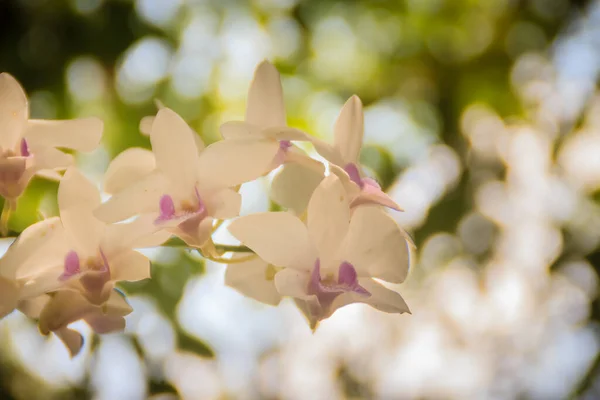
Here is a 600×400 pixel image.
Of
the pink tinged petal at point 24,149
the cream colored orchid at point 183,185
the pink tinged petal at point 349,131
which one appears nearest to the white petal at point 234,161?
the cream colored orchid at point 183,185

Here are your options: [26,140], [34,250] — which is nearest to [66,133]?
[26,140]

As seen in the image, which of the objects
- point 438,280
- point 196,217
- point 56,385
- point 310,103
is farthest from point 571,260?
Result: point 196,217

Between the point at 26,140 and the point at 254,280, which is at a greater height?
the point at 26,140

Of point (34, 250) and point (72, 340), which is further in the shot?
point (72, 340)

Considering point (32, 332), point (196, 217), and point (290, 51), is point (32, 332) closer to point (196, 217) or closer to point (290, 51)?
point (290, 51)

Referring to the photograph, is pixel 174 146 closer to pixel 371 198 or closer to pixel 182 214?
pixel 182 214
